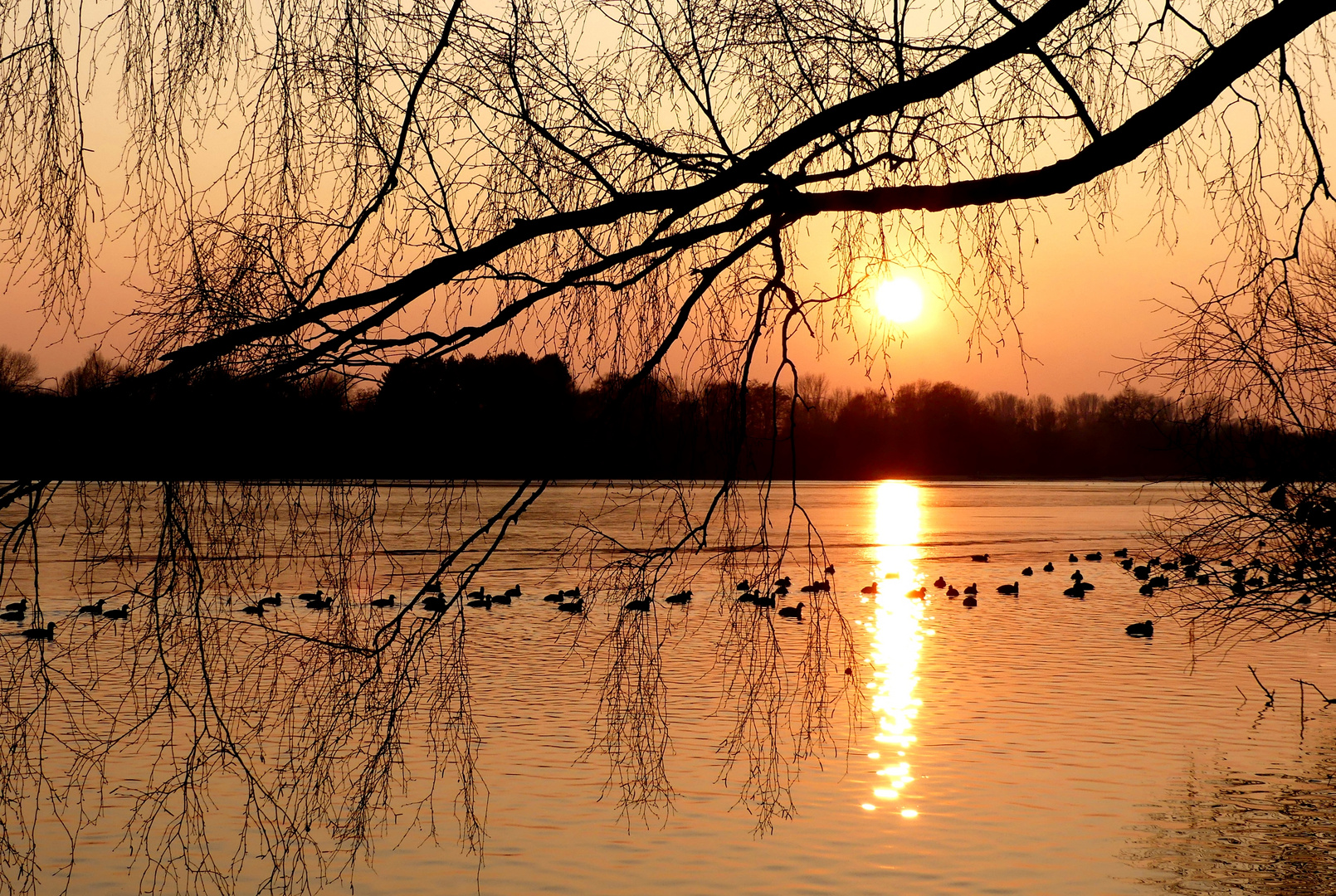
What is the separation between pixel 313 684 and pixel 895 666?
1086 cm

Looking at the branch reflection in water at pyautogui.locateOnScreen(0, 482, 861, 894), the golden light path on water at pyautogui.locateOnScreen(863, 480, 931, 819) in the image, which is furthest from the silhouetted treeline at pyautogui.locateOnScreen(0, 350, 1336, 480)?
the golden light path on water at pyautogui.locateOnScreen(863, 480, 931, 819)

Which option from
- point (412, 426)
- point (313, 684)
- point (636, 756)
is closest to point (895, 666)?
point (313, 684)

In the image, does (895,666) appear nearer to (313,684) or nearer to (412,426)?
(313,684)

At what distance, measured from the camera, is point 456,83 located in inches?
142

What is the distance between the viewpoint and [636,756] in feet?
13.1

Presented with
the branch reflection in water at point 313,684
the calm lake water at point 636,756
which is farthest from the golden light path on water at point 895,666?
the branch reflection in water at point 313,684

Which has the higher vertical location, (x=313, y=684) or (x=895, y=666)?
(x=313, y=684)

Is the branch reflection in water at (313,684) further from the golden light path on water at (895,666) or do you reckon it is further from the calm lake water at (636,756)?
the golden light path on water at (895,666)

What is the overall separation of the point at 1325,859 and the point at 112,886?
801 cm

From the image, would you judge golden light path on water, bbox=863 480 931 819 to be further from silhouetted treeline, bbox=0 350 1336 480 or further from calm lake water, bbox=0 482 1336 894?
silhouetted treeline, bbox=0 350 1336 480

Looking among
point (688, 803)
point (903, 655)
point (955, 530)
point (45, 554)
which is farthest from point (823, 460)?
point (688, 803)

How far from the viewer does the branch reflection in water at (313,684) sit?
3299 mm

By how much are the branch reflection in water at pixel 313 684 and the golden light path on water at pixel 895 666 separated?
2.02 feet

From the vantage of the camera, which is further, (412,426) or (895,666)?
(895,666)
